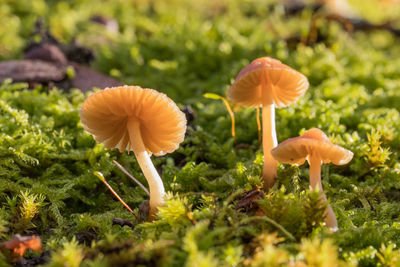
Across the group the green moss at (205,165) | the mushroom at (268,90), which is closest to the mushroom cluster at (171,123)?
the mushroom at (268,90)

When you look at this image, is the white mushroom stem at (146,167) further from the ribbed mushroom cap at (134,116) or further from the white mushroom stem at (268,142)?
the white mushroom stem at (268,142)

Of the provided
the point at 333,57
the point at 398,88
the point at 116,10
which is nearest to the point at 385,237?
the point at 398,88

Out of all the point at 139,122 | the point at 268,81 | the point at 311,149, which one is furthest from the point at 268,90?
the point at 139,122

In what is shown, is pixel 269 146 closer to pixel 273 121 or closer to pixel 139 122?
pixel 273 121

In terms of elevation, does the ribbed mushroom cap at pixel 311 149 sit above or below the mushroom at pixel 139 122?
below

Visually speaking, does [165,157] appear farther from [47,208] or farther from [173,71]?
[173,71]

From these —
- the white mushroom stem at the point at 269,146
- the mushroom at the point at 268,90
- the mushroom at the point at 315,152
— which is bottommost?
the mushroom at the point at 315,152

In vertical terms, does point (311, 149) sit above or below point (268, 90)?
below
